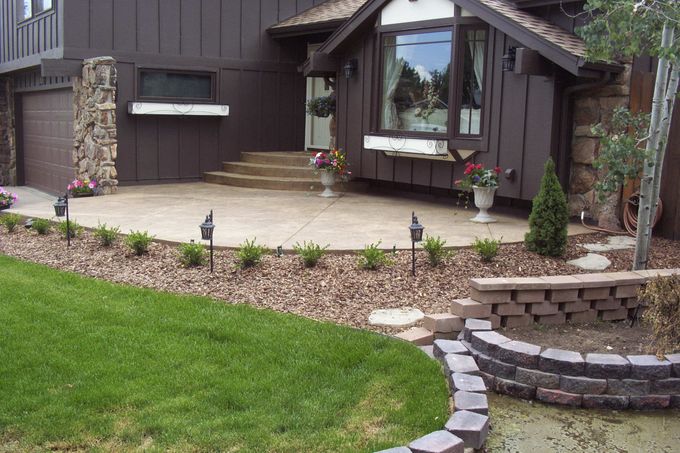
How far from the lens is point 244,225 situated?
7867mm

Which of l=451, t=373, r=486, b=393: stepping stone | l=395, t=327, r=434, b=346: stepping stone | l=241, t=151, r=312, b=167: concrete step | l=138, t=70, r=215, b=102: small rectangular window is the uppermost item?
l=138, t=70, r=215, b=102: small rectangular window

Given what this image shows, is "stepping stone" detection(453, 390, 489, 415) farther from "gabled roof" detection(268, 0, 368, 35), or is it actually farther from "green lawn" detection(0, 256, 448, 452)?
"gabled roof" detection(268, 0, 368, 35)

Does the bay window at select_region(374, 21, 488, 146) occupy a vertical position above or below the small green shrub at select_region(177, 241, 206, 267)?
above

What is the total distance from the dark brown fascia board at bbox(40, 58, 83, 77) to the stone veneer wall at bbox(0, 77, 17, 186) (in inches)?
197

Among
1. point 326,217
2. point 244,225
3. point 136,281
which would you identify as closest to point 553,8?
point 326,217

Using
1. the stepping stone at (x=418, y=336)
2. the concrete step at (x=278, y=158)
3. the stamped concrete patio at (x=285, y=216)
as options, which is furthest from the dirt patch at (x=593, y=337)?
the concrete step at (x=278, y=158)

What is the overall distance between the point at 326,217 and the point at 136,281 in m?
3.03

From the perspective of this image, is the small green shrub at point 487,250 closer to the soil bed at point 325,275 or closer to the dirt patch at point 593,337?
the soil bed at point 325,275

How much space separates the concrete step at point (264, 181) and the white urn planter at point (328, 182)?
74cm

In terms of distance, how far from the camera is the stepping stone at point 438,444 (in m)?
2.98

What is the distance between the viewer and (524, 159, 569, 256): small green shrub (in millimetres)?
6152

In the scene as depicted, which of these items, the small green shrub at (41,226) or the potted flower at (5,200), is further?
the potted flower at (5,200)

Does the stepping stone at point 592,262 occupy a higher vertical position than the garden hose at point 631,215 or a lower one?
lower

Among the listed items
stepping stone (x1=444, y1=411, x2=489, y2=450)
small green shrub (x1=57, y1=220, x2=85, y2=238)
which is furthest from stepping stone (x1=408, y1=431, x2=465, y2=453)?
small green shrub (x1=57, y1=220, x2=85, y2=238)
